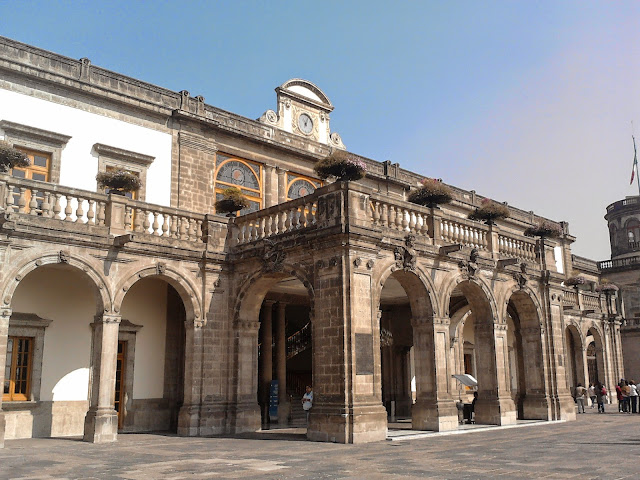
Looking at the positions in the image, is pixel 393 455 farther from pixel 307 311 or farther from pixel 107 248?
pixel 307 311

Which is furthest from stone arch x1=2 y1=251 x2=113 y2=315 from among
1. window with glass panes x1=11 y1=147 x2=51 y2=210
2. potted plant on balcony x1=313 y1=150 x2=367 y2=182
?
potted plant on balcony x1=313 y1=150 x2=367 y2=182

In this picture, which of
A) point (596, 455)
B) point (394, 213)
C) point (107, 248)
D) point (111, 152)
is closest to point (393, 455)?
point (596, 455)

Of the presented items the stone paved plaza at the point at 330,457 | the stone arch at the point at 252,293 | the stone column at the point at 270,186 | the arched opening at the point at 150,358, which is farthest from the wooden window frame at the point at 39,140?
the stone paved plaza at the point at 330,457

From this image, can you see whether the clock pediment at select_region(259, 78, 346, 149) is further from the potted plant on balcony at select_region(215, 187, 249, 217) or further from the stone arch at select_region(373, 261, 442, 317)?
the stone arch at select_region(373, 261, 442, 317)

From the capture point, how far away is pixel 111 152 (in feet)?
56.1

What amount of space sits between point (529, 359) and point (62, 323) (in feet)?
42.0

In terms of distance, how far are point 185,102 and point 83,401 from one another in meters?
8.75

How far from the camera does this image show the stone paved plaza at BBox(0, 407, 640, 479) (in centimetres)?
876

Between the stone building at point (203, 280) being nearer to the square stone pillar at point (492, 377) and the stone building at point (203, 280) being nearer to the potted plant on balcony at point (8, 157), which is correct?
the square stone pillar at point (492, 377)

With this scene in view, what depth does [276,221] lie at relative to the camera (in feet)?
53.8

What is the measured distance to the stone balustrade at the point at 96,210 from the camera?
13438 mm

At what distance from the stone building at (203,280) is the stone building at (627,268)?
73.0 ft

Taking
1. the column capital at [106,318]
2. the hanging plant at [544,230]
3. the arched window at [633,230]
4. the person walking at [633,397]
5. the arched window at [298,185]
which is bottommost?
the person walking at [633,397]

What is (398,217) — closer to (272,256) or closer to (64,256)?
(272,256)
